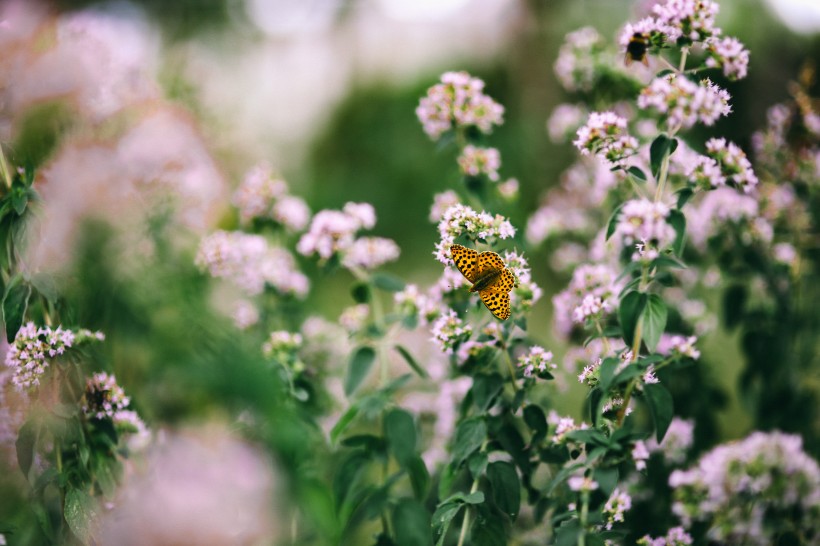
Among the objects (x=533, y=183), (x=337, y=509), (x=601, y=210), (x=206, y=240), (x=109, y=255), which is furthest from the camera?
(x=533, y=183)

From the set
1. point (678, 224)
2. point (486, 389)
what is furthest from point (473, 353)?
point (678, 224)

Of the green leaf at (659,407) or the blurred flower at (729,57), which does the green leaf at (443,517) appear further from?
the blurred flower at (729,57)

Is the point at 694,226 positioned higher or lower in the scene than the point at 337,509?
higher

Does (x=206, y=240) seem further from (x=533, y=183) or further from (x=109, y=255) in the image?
(x=533, y=183)

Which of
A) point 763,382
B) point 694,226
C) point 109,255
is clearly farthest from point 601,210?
point 109,255

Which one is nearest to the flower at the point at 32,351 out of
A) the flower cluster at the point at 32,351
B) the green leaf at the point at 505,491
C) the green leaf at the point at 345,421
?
the flower cluster at the point at 32,351

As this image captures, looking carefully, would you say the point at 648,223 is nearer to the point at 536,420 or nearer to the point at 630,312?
the point at 630,312
